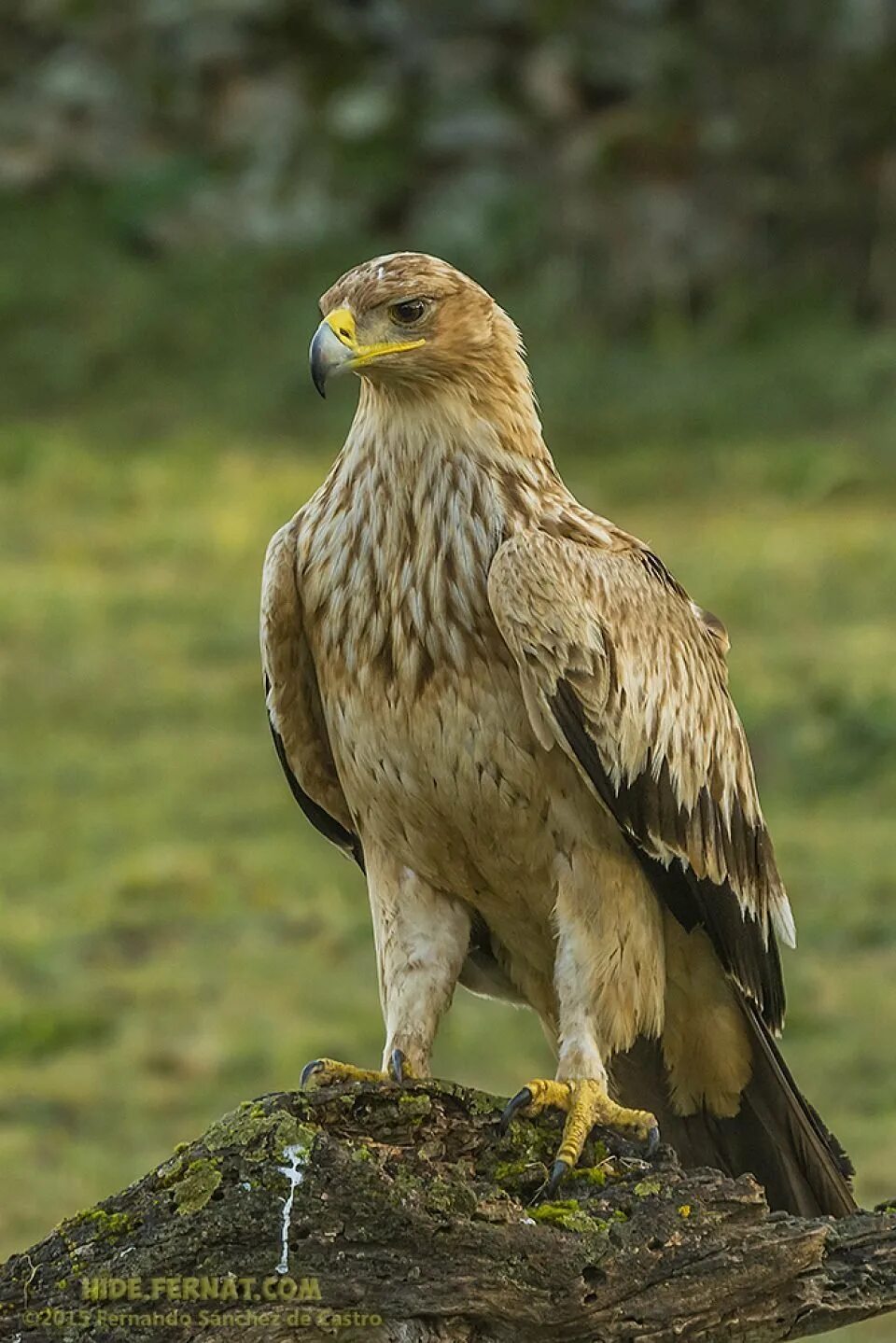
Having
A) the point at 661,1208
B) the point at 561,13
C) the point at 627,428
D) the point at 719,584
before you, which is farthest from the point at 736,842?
the point at 561,13

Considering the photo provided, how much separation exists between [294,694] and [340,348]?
0.87 metres

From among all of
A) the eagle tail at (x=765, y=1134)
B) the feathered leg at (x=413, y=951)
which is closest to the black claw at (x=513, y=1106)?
the feathered leg at (x=413, y=951)

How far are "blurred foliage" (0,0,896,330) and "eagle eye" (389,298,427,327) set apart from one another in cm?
1141

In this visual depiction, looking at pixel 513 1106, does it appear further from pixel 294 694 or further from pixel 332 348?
pixel 332 348

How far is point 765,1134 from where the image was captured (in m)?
5.91

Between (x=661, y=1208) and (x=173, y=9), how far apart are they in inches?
589

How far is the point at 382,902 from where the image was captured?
5.83 m

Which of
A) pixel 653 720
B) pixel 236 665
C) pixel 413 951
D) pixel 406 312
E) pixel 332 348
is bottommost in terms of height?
pixel 413 951

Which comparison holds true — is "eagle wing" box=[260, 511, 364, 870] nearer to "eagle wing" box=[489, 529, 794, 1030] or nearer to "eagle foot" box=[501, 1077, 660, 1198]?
"eagle wing" box=[489, 529, 794, 1030]

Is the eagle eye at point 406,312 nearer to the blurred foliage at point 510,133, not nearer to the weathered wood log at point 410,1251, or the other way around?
the weathered wood log at point 410,1251

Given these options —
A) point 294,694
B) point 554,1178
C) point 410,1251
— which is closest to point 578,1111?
point 554,1178

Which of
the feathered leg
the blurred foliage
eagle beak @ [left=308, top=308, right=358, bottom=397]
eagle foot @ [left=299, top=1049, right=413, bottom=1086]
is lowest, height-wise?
eagle foot @ [left=299, top=1049, right=413, bottom=1086]

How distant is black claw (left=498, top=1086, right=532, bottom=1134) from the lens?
4961 millimetres

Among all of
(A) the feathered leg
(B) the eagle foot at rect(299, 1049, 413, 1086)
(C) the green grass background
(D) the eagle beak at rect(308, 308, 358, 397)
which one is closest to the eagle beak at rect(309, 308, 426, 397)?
(D) the eagle beak at rect(308, 308, 358, 397)
